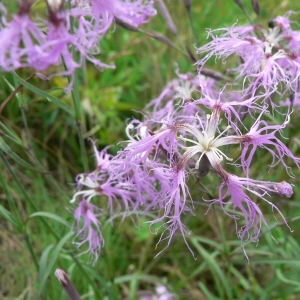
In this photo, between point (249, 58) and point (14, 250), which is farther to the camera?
point (14, 250)

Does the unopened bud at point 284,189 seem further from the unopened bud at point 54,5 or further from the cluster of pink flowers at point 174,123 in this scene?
the unopened bud at point 54,5

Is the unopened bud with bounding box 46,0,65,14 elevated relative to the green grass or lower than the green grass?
elevated

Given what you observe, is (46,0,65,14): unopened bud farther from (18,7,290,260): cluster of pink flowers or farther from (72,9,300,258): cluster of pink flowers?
(72,9,300,258): cluster of pink flowers

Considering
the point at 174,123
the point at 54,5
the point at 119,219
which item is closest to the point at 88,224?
the point at 174,123

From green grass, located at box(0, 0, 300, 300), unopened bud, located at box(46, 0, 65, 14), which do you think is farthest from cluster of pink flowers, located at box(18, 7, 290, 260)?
green grass, located at box(0, 0, 300, 300)

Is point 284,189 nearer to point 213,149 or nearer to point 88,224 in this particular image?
point 213,149

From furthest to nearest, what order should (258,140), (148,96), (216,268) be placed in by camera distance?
(148,96) < (216,268) < (258,140)

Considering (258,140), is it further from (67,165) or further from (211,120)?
(67,165)

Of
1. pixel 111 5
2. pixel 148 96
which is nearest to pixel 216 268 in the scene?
pixel 111 5
